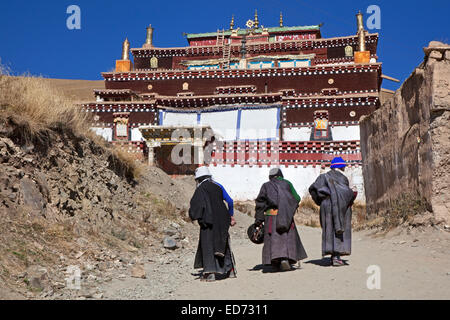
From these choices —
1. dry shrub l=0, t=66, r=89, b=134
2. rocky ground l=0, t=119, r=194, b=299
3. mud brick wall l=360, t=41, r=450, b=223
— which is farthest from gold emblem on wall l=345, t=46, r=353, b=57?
dry shrub l=0, t=66, r=89, b=134

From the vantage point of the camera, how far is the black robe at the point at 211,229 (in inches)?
248

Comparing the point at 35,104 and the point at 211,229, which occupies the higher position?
the point at 35,104

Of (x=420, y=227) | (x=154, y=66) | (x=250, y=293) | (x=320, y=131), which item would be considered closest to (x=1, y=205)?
(x=250, y=293)

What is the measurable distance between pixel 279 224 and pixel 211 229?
35.9 inches

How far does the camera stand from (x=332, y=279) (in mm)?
5496

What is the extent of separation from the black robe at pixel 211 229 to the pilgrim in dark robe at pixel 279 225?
51cm

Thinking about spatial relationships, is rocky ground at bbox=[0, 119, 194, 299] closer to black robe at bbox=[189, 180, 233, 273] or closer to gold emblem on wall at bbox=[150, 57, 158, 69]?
black robe at bbox=[189, 180, 233, 273]

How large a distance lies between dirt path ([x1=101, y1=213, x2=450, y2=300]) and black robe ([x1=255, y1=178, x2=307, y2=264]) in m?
0.25

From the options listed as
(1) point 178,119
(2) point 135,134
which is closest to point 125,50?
(2) point 135,134

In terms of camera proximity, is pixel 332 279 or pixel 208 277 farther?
pixel 208 277

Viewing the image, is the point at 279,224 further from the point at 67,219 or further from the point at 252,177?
the point at 252,177

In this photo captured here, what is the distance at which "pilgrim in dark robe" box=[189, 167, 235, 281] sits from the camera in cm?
629

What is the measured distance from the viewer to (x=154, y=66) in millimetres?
38469

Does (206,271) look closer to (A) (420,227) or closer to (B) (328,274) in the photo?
(B) (328,274)
